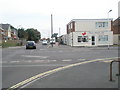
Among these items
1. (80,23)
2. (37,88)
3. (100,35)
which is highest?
(80,23)

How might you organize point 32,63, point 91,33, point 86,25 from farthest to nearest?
1. point 86,25
2. point 91,33
3. point 32,63

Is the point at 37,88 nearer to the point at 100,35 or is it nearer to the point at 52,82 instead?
the point at 52,82

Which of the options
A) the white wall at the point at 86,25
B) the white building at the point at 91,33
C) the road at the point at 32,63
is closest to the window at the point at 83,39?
the white building at the point at 91,33

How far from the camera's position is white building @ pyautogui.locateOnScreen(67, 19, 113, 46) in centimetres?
3878

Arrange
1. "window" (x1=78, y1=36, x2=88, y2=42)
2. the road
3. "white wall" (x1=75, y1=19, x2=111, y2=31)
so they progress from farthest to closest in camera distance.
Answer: "white wall" (x1=75, y1=19, x2=111, y2=31), "window" (x1=78, y1=36, x2=88, y2=42), the road

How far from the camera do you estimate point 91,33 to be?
38.8 metres

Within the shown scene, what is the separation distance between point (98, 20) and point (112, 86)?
115 ft

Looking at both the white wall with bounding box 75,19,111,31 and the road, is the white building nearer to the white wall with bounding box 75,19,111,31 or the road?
the white wall with bounding box 75,19,111,31

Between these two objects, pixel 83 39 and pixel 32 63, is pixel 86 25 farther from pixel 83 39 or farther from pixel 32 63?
pixel 32 63

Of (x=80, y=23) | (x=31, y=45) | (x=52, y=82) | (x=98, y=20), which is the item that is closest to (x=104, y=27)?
(x=98, y=20)

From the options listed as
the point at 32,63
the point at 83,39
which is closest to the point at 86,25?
the point at 83,39

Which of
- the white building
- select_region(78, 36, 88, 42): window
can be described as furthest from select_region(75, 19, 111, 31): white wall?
select_region(78, 36, 88, 42): window

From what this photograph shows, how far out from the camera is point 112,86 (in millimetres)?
5680

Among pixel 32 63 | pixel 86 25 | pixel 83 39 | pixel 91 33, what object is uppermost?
pixel 86 25
